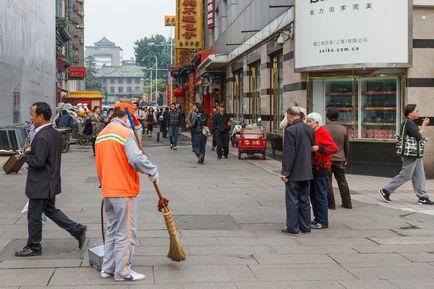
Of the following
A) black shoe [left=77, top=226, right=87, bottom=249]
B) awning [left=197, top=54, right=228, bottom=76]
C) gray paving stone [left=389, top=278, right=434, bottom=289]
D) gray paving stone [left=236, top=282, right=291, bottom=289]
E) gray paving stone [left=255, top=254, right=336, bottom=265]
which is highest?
awning [left=197, top=54, right=228, bottom=76]

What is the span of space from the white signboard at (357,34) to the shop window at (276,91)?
16.0ft

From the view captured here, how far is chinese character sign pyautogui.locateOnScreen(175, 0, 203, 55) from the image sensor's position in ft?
129

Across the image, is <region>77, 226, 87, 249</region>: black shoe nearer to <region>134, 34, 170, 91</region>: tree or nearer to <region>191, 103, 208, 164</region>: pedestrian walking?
<region>191, 103, 208, 164</region>: pedestrian walking

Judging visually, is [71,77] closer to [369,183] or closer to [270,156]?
[270,156]

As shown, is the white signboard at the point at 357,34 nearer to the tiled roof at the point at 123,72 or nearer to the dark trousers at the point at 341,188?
the dark trousers at the point at 341,188

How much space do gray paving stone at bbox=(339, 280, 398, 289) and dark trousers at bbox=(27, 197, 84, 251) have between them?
9.68ft

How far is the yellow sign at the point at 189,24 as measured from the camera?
3928 centimetres

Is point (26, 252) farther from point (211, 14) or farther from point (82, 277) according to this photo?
point (211, 14)

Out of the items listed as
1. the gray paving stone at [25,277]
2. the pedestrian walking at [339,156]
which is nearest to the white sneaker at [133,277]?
the gray paving stone at [25,277]

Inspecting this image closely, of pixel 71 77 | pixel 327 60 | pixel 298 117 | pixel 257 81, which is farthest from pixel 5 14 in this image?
pixel 71 77

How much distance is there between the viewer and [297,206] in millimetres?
8172

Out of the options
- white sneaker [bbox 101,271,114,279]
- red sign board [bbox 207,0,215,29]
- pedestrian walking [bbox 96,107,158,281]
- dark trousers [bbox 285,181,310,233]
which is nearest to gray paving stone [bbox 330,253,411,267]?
dark trousers [bbox 285,181,310,233]

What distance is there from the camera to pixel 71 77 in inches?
2554

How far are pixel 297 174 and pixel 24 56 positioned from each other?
20.4 meters
